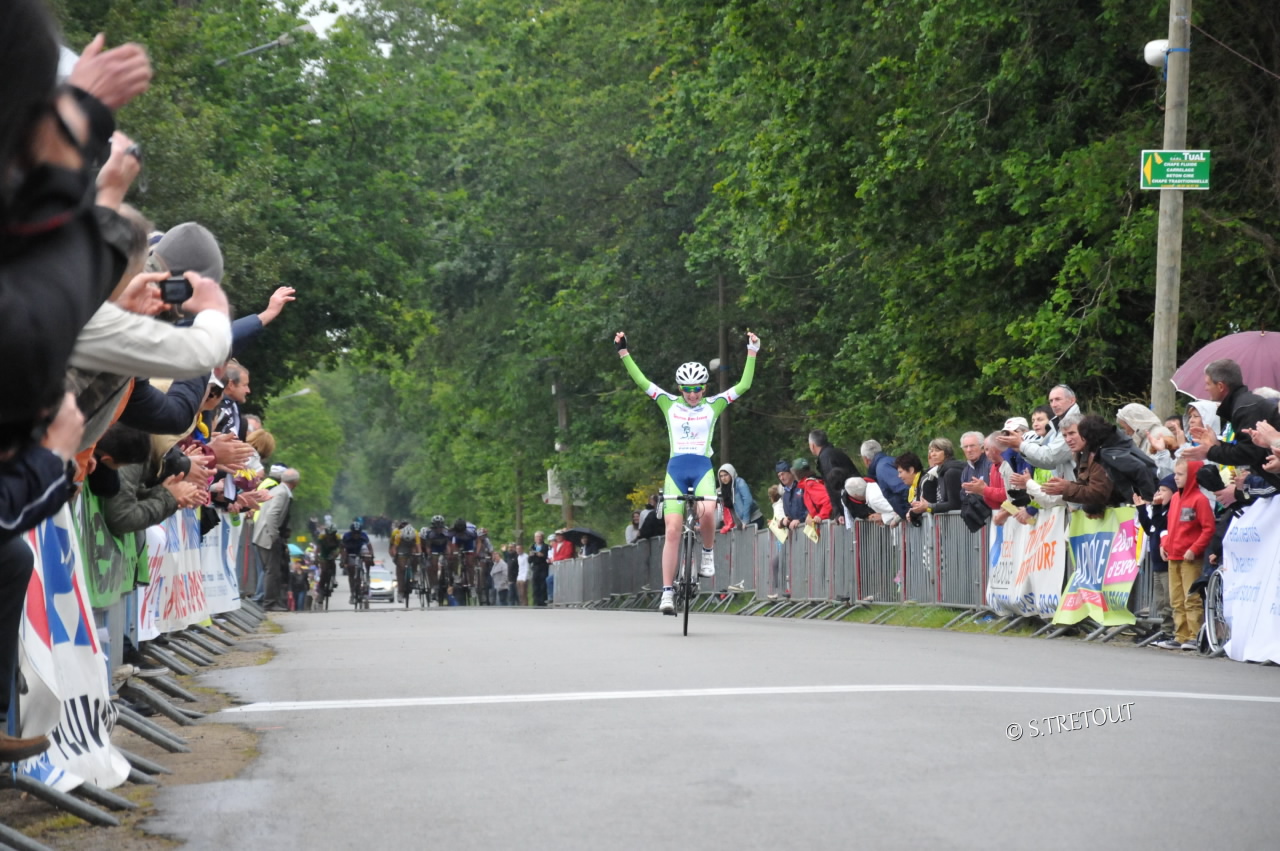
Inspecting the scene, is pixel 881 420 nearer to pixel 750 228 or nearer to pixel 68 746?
pixel 750 228

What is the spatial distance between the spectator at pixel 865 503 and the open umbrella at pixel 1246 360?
377 cm

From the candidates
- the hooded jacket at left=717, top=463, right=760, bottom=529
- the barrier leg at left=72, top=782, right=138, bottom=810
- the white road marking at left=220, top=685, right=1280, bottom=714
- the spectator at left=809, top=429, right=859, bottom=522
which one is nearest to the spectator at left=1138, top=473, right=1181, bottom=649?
the white road marking at left=220, top=685, right=1280, bottom=714

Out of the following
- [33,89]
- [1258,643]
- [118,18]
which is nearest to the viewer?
[33,89]

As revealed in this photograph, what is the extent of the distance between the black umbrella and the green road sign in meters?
33.8

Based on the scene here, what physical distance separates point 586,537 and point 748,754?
47.3m

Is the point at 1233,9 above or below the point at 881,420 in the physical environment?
above

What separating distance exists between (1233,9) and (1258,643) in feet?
45.0

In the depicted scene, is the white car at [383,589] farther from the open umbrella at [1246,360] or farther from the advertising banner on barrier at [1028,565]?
the advertising banner on barrier at [1028,565]

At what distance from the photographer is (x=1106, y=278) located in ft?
85.4

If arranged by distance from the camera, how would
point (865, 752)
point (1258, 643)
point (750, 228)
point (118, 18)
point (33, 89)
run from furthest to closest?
point (750, 228), point (118, 18), point (1258, 643), point (865, 752), point (33, 89)

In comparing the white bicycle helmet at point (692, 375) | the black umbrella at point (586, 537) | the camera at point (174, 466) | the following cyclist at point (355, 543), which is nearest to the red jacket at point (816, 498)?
the white bicycle helmet at point (692, 375)

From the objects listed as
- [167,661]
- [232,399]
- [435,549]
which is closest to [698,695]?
[167,661]

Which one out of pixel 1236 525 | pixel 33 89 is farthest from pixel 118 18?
pixel 33 89

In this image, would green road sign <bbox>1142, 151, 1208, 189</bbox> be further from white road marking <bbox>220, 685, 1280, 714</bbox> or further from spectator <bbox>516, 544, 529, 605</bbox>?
spectator <bbox>516, 544, 529, 605</bbox>
